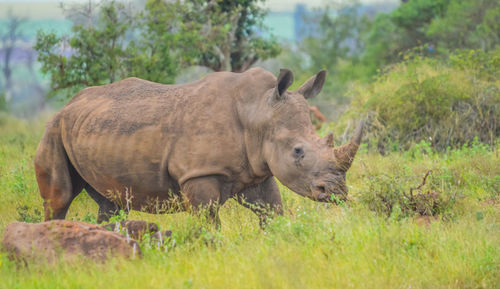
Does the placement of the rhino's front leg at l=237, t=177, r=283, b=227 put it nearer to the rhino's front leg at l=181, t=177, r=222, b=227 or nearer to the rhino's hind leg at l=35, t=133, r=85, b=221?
the rhino's front leg at l=181, t=177, r=222, b=227

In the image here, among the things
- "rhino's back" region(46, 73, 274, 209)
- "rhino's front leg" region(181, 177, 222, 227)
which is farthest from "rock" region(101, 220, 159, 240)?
"rhino's back" region(46, 73, 274, 209)

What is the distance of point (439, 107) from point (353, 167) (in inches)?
93.6

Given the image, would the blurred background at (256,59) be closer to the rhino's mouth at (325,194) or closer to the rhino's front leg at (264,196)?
the rhino's front leg at (264,196)

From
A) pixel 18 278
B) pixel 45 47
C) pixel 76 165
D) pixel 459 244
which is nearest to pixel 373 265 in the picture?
pixel 459 244

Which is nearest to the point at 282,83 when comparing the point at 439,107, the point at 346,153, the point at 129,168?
the point at 346,153

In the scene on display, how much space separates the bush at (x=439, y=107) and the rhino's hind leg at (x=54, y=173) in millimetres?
5605

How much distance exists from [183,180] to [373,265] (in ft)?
5.86

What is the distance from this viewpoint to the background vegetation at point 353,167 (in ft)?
14.6

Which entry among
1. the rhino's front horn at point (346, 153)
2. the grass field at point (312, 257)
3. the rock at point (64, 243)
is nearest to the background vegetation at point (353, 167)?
the grass field at point (312, 257)

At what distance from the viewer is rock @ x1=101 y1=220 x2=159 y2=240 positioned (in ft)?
17.1

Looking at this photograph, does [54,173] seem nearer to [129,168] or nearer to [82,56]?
[129,168]

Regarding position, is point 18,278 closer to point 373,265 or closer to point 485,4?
point 373,265

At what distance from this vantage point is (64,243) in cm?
477

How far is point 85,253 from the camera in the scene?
4.69 metres
